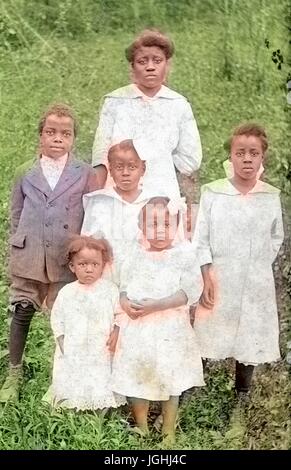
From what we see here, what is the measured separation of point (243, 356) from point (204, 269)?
386 millimetres

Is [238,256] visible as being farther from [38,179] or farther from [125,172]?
[38,179]

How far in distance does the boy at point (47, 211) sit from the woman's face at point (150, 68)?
32 cm

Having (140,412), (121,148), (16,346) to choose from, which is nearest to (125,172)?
(121,148)

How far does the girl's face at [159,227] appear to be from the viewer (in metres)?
4.14

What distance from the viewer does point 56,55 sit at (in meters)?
4.31

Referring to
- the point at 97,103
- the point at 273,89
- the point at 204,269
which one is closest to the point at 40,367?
the point at 204,269

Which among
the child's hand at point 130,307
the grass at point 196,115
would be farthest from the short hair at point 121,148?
the child's hand at point 130,307

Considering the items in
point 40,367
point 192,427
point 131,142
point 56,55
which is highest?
point 56,55

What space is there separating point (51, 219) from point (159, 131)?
558mm

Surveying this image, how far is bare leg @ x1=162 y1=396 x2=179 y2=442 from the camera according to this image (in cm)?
418

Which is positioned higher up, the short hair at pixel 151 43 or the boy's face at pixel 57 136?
the short hair at pixel 151 43

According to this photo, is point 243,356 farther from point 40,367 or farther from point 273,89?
point 273,89

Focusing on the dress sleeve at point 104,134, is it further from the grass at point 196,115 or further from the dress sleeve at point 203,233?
the dress sleeve at point 203,233

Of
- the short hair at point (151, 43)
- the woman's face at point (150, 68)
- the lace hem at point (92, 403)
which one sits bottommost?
the lace hem at point (92, 403)
